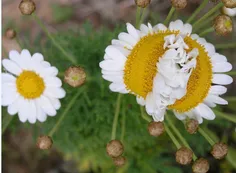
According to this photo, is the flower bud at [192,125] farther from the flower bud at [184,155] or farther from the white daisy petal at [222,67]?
the white daisy petal at [222,67]

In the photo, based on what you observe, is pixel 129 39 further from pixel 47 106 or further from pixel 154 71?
pixel 47 106

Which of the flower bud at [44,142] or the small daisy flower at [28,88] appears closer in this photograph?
the flower bud at [44,142]

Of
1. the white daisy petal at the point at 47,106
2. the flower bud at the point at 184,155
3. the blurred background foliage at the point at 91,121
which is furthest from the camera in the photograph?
the blurred background foliage at the point at 91,121

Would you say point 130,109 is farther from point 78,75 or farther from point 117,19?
point 117,19

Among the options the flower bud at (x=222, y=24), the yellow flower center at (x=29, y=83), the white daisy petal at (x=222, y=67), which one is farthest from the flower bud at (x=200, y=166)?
the yellow flower center at (x=29, y=83)

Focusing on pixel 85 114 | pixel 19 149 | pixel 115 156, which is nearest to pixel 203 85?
pixel 115 156

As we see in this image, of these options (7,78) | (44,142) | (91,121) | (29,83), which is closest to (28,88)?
(29,83)

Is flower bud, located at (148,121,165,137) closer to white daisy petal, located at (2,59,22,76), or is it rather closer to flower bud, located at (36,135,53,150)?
flower bud, located at (36,135,53,150)
